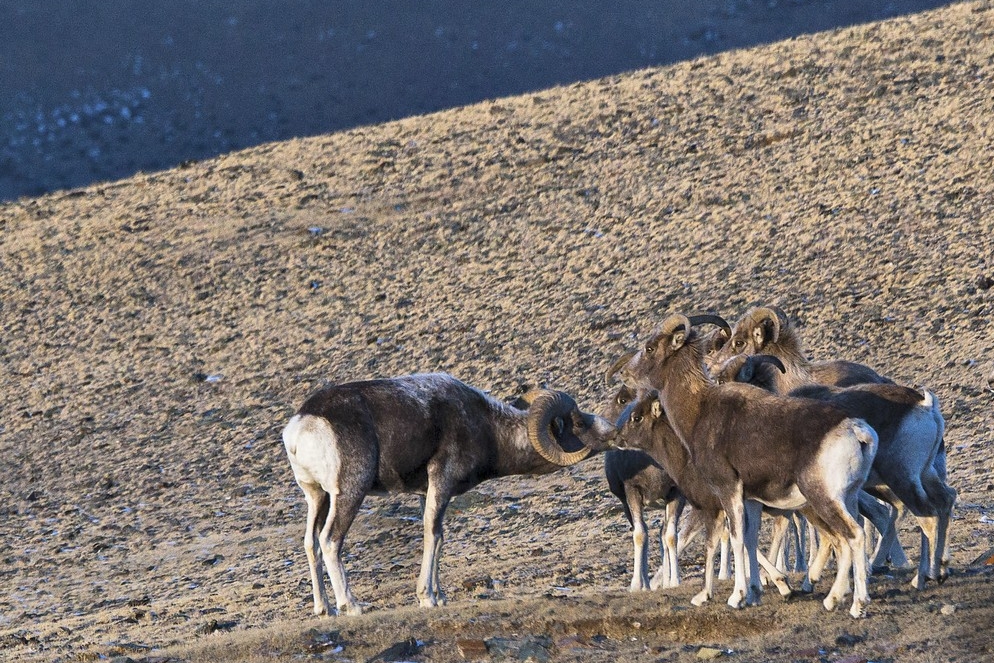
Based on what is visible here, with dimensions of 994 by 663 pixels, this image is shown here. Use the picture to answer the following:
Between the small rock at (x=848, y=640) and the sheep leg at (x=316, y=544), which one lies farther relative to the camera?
the sheep leg at (x=316, y=544)

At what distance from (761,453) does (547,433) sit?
3624 millimetres

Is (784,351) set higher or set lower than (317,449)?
A: higher

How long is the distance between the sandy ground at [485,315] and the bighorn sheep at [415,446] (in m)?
0.87

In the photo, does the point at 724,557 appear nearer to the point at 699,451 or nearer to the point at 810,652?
the point at 699,451

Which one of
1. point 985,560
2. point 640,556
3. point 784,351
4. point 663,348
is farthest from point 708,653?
point 784,351

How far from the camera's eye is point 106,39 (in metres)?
77.9

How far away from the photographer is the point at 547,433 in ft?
48.3

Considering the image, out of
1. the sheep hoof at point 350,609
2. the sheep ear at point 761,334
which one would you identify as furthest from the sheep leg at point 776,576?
the sheep hoof at point 350,609

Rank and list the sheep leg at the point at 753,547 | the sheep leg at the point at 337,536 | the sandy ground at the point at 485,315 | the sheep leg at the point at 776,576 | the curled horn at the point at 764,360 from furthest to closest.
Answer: the curled horn at the point at 764,360, the sheep leg at the point at 337,536, the sandy ground at the point at 485,315, the sheep leg at the point at 776,576, the sheep leg at the point at 753,547

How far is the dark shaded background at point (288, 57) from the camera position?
67062 mm

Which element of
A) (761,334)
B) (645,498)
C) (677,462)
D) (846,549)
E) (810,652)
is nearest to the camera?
(810,652)

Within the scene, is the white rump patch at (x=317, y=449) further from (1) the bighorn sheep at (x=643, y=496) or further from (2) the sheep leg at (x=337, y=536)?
(1) the bighorn sheep at (x=643, y=496)

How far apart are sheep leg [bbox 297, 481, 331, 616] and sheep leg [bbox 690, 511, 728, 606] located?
3.52 meters

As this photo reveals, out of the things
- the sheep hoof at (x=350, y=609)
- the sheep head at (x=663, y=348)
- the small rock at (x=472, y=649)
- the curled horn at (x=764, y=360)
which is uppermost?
the sheep head at (x=663, y=348)
